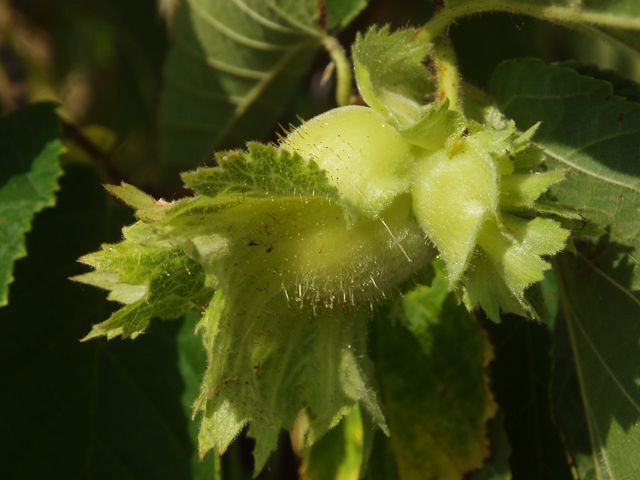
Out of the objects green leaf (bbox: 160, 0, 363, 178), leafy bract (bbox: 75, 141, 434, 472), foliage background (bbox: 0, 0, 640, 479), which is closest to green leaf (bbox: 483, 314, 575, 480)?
foliage background (bbox: 0, 0, 640, 479)

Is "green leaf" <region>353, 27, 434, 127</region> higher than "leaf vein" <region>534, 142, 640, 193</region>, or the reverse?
"green leaf" <region>353, 27, 434, 127</region>

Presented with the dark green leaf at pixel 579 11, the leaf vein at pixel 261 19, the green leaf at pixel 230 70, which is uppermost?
the dark green leaf at pixel 579 11

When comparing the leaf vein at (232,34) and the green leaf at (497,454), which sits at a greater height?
the leaf vein at (232,34)

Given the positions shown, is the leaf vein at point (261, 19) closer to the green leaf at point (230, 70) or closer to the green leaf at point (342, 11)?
the green leaf at point (230, 70)

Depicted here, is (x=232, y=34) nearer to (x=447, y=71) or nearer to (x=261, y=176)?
(x=447, y=71)

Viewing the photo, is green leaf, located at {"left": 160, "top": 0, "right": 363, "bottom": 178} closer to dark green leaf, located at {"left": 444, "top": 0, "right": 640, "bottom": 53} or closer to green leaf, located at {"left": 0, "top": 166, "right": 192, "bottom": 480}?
dark green leaf, located at {"left": 444, "top": 0, "right": 640, "bottom": 53}

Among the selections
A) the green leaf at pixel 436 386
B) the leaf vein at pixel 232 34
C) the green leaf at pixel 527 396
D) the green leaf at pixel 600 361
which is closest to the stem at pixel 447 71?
the green leaf at pixel 600 361
